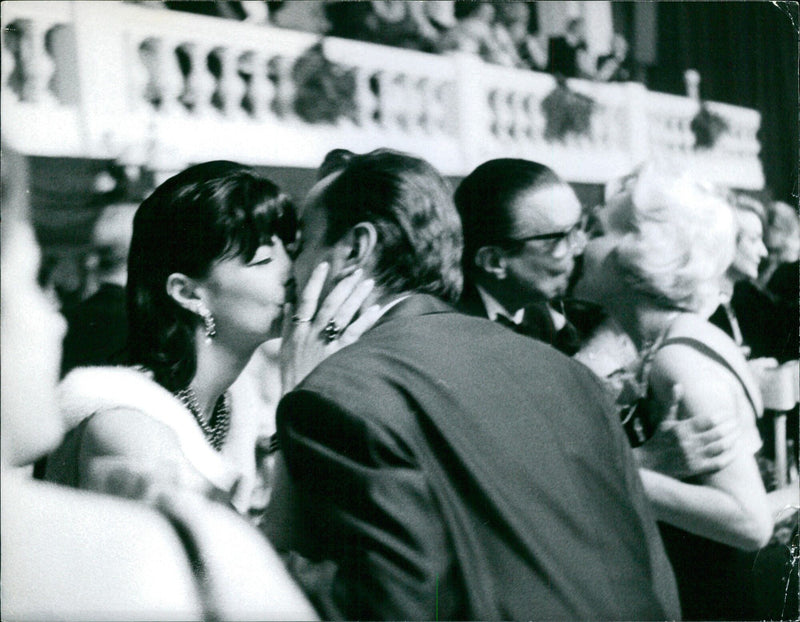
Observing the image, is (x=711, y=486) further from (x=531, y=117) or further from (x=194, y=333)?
(x=194, y=333)

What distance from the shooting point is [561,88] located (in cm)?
293

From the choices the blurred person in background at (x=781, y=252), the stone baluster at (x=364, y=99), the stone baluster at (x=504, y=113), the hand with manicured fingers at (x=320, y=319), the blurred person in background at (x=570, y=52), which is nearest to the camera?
the hand with manicured fingers at (x=320, y=319)

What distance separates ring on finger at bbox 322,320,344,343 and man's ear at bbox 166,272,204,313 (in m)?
0.32

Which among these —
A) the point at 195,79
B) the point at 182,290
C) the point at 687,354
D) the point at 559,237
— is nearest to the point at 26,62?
the point at 195,79

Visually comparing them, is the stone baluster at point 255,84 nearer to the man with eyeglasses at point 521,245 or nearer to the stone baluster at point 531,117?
the man with eyeglasses at point 521,245

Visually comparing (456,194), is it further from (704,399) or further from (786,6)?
(786,6)

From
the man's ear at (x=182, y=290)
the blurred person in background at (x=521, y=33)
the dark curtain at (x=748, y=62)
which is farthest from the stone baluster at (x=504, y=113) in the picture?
the man's ear at (x=182, y=290)

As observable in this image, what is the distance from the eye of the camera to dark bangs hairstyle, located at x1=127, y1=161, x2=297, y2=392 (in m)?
Result: 2.18

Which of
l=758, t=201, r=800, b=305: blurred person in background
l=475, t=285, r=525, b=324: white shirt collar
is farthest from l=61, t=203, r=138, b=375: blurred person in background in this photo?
l=758, t=201, r=800, b=305: blurred person in background

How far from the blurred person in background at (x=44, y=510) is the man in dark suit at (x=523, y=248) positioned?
996 millimetres

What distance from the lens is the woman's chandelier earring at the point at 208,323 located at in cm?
221

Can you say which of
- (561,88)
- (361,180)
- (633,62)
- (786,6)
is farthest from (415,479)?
(786,6)

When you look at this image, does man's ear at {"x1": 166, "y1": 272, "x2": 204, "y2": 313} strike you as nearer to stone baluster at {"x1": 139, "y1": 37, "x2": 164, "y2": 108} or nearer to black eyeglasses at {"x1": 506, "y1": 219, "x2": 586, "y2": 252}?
stone baluster at {"x1": 139, "y1": 37, "x2": 164, "y2": 108}

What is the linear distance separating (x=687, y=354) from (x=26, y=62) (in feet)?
6.58
